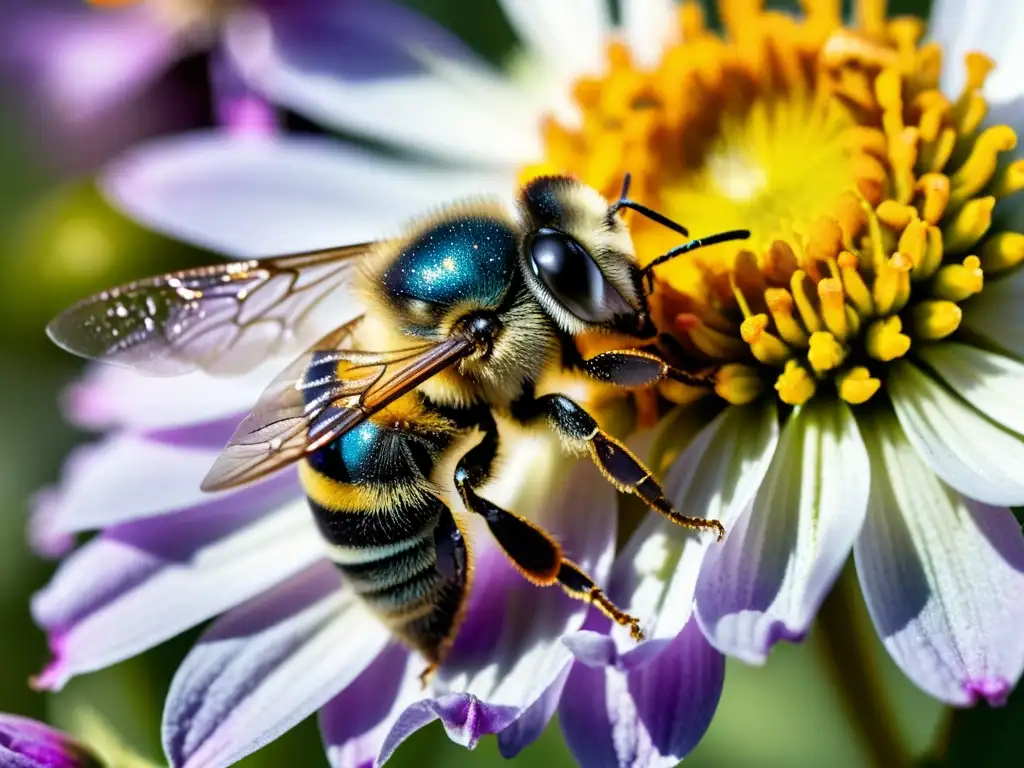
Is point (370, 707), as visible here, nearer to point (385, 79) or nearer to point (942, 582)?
point (942, 582)

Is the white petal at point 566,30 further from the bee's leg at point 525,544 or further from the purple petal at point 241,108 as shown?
the bee's leg at point 525,544

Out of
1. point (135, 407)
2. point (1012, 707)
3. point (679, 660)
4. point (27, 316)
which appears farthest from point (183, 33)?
point (1012, 707)

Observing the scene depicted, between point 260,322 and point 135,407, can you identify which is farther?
point 135,407

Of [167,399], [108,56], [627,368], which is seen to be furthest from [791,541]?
[108,56]

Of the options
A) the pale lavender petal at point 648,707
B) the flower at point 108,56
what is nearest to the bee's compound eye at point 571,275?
the pale lavender petal at point 648,707

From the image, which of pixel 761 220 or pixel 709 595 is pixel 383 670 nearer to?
pixel 709 595

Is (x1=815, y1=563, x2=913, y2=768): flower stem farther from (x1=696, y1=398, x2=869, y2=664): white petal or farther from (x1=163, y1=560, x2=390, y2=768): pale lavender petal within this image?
(x1=163, y1=560, x2=390, y2=768): pale lavender petal
